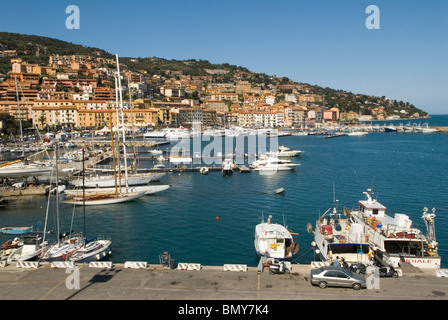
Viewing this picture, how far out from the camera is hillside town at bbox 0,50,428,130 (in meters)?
87.7

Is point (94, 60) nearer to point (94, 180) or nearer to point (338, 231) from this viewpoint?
point (94, 180)

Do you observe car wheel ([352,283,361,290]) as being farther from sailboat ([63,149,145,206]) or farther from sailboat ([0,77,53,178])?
sailboat ([0,77,53,178])

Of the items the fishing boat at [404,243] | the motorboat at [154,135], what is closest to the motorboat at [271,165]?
the fishing boat at [404,243]

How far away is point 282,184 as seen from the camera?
1350 inches

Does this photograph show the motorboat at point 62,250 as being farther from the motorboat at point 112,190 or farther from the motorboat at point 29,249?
the motorboat at point 112,190

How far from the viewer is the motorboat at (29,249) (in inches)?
583

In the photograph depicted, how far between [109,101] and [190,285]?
246ft

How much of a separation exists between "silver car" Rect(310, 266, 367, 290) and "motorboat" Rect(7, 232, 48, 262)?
39.5ft

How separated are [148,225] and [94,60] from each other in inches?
5851

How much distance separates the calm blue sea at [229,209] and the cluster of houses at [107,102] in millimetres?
35325

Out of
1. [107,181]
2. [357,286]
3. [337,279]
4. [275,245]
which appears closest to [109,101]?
[107,181]

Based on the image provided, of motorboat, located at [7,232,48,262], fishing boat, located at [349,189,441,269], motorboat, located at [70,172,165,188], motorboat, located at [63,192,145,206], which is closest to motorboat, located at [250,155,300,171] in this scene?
motorboat, located at [70,172,165,188]

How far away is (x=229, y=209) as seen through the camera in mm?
24859
